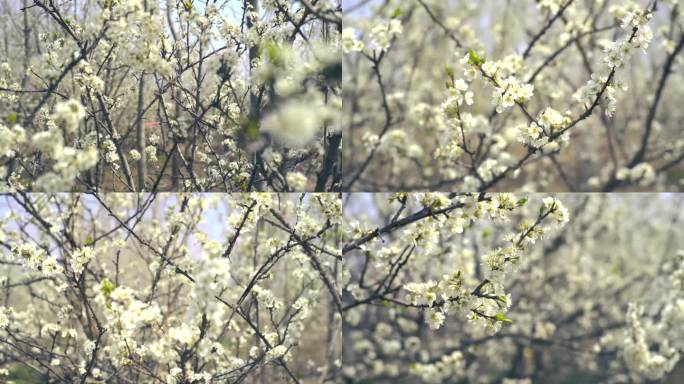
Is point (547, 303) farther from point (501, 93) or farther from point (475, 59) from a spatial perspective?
point (475, 59)

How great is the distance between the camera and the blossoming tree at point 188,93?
1.60m

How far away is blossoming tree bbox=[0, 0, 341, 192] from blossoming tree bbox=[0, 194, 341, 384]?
91mm

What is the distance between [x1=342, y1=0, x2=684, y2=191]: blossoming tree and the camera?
171 centimetres

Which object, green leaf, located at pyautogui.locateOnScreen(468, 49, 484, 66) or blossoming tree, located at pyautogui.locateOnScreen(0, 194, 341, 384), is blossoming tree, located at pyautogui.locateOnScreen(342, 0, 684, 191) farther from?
blossoming tree, located at pyautogui.locateOnScreen(0, 194, 341, 384)

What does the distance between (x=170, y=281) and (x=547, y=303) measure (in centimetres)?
278

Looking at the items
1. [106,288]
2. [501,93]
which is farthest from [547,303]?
[106,288]

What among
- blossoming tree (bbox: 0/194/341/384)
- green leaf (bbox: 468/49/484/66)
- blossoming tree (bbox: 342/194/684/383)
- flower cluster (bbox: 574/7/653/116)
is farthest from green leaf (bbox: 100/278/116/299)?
flower cluster (bbox: 574/7/653/116)

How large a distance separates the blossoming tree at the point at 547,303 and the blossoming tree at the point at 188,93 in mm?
427

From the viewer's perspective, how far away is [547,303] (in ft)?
12.5

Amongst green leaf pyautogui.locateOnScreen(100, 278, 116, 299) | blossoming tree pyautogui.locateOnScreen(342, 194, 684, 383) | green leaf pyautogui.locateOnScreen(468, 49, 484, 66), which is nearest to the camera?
green leaf pyautogui.locateOnScreen(100, 278, 116, 299)

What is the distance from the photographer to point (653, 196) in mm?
4203

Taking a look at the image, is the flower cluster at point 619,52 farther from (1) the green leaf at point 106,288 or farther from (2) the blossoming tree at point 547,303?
(1) the green leaf at point 106,288

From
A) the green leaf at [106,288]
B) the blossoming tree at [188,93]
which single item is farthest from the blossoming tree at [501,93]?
the green leaf at [106,288]

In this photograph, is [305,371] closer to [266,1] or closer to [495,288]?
[495,288]
